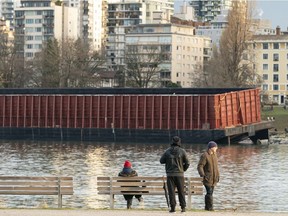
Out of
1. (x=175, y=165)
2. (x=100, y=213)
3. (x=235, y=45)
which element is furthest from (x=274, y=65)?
(x=175, y=165)

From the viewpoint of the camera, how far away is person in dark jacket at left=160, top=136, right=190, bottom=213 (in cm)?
2625

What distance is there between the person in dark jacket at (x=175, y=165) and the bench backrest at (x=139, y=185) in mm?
1598

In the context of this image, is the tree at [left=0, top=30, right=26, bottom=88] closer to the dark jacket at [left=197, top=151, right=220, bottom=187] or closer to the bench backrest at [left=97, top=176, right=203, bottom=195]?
the bench backrest at [left=97, top=176, right=203, bottom=195]

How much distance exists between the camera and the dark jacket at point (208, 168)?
87.2 feet

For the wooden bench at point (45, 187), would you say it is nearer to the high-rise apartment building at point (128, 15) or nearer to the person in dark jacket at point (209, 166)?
the person in dark jacket at point (209, 166)

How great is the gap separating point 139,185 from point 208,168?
2321mm

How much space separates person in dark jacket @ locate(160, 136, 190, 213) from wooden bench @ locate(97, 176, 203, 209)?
159cm

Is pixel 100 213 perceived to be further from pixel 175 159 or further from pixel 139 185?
pixel 175 159

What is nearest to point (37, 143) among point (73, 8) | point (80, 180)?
point (80, 180)

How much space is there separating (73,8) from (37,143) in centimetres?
10491

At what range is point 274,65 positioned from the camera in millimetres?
146250

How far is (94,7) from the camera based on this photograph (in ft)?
616

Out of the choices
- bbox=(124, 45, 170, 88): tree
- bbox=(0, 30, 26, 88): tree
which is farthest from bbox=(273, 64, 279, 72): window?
bbox=(0, 30, 26, 88): tree

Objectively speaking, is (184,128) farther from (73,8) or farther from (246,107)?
(73,8)
